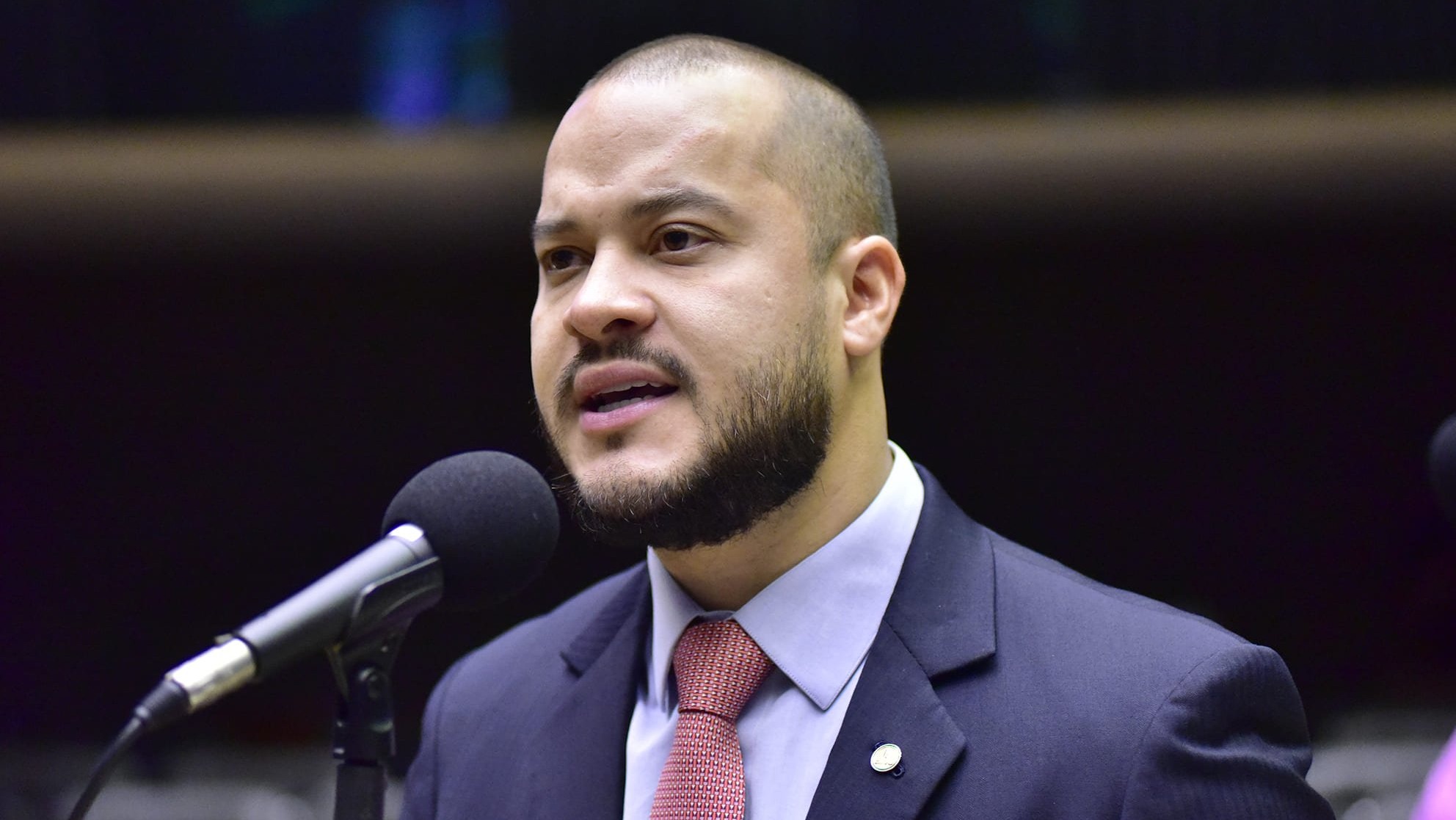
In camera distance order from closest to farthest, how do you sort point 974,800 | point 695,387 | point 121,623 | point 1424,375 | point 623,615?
point 974,800 → point 695,387 → point 623,615 → point 1424,375 → point 121,623

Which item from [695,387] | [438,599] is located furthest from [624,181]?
[438,599]

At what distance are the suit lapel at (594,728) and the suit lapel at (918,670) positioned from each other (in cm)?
40

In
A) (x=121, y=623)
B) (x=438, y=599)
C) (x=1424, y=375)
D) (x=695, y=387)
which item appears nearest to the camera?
(x=438, y=599)

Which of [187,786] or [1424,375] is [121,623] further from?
[1424,375]

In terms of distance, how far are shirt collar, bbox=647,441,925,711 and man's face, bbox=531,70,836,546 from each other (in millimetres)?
133

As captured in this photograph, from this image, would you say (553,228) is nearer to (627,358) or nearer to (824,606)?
(627,358)

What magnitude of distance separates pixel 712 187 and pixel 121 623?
5561 millimetres

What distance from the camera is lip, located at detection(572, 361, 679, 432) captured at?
2.16 meters

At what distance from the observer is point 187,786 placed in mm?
6047

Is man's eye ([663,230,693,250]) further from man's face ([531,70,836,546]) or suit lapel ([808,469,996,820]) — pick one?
suit lapel ([808,469,996,820])

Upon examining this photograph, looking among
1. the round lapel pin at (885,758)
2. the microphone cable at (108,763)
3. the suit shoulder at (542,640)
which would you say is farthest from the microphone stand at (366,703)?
the suit shoulder at (542,640)

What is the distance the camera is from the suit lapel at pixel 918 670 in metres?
2.04

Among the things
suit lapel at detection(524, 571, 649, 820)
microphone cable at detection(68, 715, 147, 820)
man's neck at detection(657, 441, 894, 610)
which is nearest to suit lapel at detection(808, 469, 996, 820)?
man's neck at detection(657, 441, 894, 610)

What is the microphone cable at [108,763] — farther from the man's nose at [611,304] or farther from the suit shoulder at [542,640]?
the suit shoulder at [542,640]
